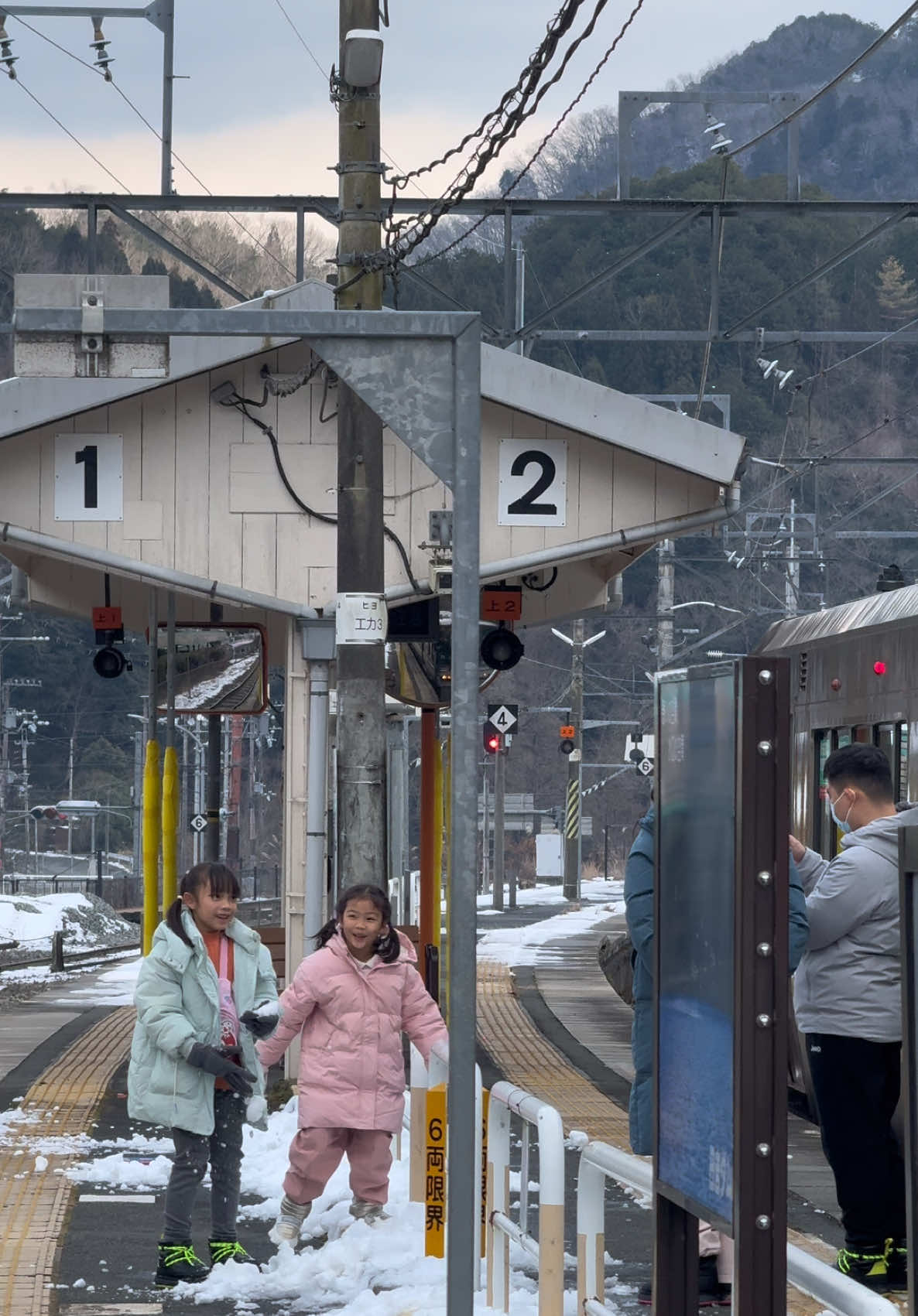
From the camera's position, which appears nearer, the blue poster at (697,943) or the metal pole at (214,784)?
the blue poster at (697,943)

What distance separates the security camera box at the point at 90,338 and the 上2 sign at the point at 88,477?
5.57 meters

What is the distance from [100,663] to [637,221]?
140 ft

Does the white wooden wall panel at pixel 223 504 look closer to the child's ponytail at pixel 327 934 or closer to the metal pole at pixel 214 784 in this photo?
the child's ponytail at pixel 327 934

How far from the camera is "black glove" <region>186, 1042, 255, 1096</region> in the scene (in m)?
6.86

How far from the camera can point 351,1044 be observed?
718 centimetres

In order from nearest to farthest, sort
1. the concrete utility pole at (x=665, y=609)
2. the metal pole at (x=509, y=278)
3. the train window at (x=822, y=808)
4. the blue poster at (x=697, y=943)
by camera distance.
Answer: the blue poster at (x=697, y=943), the train window at (x=822, y=808), the metal pole at (x=509, y=278), the concrete utility pole at (x=665, y=609)

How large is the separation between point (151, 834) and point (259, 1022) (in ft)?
22.1

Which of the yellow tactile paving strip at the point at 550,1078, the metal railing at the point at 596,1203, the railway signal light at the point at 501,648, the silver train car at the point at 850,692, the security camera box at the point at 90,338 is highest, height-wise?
the security camera box at the point at 90,338

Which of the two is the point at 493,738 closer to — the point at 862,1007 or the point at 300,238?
the point at 300,238

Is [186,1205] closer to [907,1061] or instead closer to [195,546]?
[907,1061]

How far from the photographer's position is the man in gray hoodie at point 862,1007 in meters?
6.62

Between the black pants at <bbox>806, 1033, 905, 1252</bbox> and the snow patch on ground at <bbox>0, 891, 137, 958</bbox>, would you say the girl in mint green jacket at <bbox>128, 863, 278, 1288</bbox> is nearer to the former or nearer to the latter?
the black pants at <bbox>806, 1033, 905, 1252</bbox>

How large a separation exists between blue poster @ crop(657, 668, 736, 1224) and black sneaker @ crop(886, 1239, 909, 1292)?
2261 millimetres

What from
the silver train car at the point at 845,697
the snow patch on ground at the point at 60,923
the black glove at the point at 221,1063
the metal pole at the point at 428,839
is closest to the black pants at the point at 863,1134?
the black glove at the point at 221,1063
